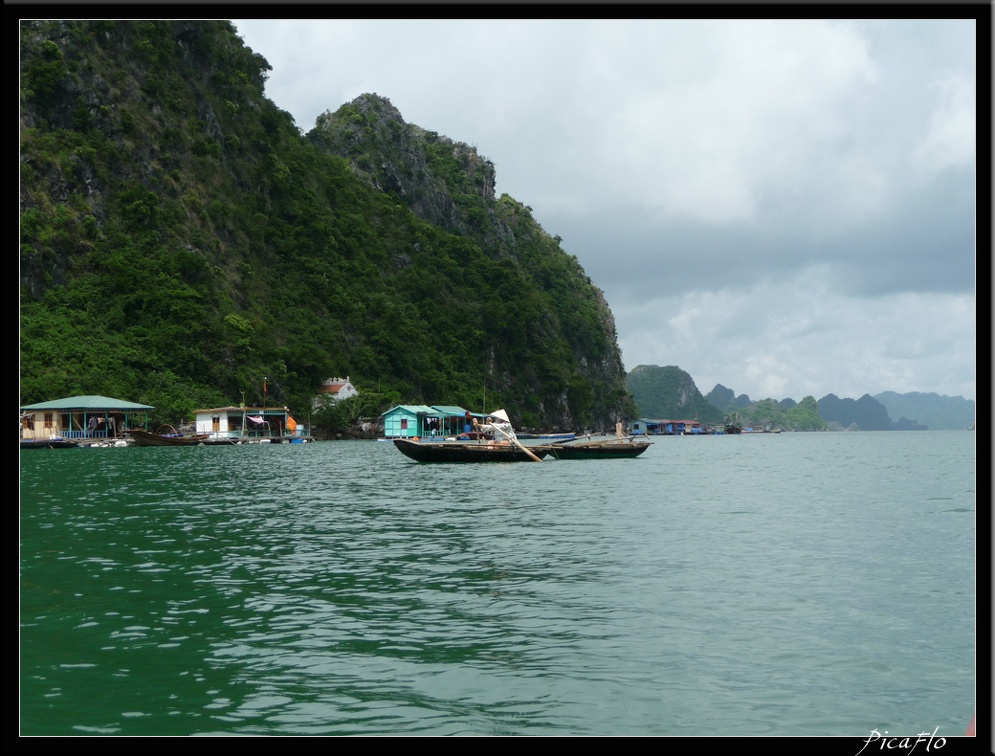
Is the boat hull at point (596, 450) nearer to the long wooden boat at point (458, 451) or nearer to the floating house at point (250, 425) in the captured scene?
the long wooden boat at point (458, 451)

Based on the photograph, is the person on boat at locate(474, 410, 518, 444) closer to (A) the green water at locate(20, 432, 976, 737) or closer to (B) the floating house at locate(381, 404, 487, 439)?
(A) the green water at locate(20, 432, 976, 737)

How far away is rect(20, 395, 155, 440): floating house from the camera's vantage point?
235 ft

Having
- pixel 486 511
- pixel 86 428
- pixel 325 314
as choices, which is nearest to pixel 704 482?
pixel 486 511

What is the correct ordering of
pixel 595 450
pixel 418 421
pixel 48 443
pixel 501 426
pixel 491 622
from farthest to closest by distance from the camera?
pixel 418 421, pixel 48 443, pixel 595 450, pixel 501 426, pixel 491 622

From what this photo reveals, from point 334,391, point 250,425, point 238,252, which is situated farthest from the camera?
point 238,252

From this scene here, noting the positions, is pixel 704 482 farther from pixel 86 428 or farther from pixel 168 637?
pixel 86 428

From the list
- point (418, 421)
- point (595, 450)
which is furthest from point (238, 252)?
point (595, 450)

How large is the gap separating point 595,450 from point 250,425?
44.4m

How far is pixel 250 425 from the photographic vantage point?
295ft

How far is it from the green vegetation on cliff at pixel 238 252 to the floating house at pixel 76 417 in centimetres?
278

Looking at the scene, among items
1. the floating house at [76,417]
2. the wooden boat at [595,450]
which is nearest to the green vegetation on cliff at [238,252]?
the floating house at [76,417]

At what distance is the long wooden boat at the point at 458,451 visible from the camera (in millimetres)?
52219

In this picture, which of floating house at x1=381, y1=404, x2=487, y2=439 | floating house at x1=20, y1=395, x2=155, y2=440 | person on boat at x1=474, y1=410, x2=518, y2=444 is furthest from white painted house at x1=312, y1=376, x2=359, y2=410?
person on boat at x1=474, y1=410, x2=518, y2=444

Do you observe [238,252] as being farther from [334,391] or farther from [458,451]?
[458,451]
